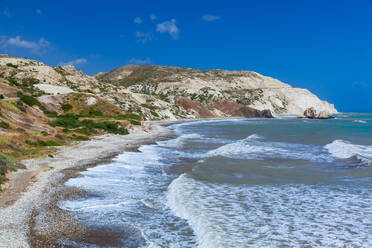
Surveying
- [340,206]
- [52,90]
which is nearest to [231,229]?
[340,206]

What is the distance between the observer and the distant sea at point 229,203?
378 inches

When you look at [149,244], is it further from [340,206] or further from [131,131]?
[131,131]

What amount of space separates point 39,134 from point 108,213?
69.4ft

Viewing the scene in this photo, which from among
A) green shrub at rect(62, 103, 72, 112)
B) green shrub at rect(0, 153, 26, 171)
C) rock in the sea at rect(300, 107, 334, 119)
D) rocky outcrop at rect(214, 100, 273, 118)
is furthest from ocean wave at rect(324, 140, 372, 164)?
rocky outcrop at rect(214, 100, 273, 118)

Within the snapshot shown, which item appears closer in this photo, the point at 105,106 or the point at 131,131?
the point at 131,131

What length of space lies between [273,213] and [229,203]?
79.1 inches

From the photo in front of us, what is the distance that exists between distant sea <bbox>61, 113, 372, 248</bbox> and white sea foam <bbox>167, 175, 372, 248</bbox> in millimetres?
31

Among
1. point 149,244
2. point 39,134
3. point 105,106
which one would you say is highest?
point 105,106

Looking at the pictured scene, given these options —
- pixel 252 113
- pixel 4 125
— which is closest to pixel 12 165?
pixel 4 125

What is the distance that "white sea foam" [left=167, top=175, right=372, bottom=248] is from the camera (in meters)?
9.38

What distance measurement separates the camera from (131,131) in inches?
1844

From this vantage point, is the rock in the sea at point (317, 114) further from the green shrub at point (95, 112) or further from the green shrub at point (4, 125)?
the green shrub at point (4, 125)

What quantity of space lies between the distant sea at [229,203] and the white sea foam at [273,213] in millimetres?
31

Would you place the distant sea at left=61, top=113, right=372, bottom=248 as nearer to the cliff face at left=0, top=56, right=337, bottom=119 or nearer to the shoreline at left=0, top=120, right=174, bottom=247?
the shoreline at left=0, top=120, right=174, bottom=247
